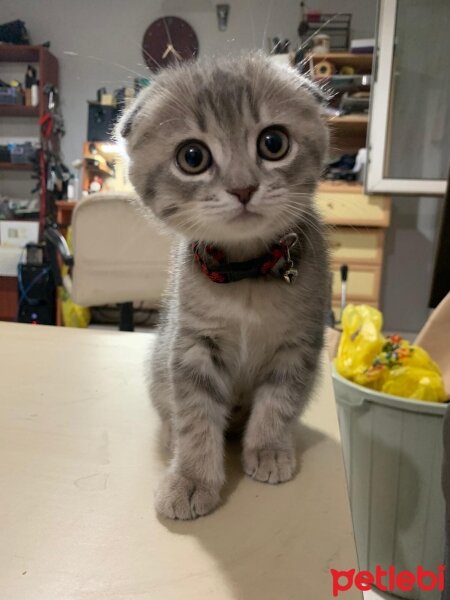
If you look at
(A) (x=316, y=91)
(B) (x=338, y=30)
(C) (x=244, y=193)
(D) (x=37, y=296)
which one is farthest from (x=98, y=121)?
(C) (x=244, y=193)

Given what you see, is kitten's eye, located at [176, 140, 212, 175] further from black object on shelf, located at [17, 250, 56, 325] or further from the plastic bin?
black object on shelf, located at [17, 250, 56, 325]

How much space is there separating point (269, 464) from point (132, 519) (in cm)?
16

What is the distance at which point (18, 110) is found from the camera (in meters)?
3.14

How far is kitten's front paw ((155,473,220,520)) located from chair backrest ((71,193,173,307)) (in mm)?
913

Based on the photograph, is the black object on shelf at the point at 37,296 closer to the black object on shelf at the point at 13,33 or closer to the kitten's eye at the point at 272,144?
the black object on shelf at the point at 13,33

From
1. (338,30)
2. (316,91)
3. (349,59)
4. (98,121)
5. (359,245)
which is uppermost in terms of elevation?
(338,30)

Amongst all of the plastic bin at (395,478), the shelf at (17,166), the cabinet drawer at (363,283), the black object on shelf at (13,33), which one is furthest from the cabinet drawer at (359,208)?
the black object on shelf at (13,33)

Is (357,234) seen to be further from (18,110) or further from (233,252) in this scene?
(18,110)

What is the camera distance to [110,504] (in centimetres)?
49

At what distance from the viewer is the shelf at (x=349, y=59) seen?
→ 2398mm

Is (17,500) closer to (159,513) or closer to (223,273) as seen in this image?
(159,513)

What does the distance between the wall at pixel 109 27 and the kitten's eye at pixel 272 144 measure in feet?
8.33

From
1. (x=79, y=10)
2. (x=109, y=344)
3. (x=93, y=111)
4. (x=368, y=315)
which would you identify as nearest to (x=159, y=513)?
(x=109, y=344)

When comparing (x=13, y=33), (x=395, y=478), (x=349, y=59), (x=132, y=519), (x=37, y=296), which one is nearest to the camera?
(x=132, y=519)
